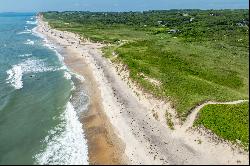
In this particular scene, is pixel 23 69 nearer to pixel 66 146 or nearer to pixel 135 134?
pixel 66 146

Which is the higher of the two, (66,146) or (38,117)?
(38,117)

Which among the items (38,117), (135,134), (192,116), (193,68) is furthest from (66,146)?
(193,68)

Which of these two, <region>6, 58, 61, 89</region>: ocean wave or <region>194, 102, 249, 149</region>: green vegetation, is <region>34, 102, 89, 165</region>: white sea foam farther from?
<region>6, 58, 61, 89</region>: ocean wave

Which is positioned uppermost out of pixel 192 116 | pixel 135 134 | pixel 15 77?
pixel 15 77

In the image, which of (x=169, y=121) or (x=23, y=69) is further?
(x=23, y=69)

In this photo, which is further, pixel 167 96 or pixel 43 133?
pixel 167 96

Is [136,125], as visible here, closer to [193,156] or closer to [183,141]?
[183,141]

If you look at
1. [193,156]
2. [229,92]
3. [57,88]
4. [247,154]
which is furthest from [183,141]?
[57,88]

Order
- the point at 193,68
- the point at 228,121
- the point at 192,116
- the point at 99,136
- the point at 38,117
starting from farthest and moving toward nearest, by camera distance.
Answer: the point at 193,68 → the point at 38,117 → the point at 192,116 → the point at 99,136 → the point at 228,121
